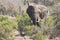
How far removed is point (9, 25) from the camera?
1967 centimetres

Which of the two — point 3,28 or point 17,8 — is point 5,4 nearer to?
point 17,8

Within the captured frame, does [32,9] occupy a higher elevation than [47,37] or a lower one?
higher

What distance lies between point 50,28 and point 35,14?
4135 mm

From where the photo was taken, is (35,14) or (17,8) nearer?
(35,14)

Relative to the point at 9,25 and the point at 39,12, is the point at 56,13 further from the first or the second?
the point at 9,25

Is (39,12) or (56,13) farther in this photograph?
(39,12)

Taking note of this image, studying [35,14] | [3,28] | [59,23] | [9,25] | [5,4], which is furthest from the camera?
[5,4]

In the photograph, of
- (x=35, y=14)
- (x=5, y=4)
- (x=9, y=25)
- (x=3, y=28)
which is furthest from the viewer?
(x=5, y=4)

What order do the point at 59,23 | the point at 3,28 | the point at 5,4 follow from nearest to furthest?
the point at 3,28 < the point at 59,23 < the point at 5,4

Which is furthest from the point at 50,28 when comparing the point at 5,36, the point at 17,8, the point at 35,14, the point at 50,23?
the point at 17,8

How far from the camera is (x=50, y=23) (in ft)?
80.6

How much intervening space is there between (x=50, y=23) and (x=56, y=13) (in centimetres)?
155

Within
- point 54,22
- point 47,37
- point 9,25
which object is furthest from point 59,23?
point 9,25

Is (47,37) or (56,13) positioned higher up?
(56,13)
